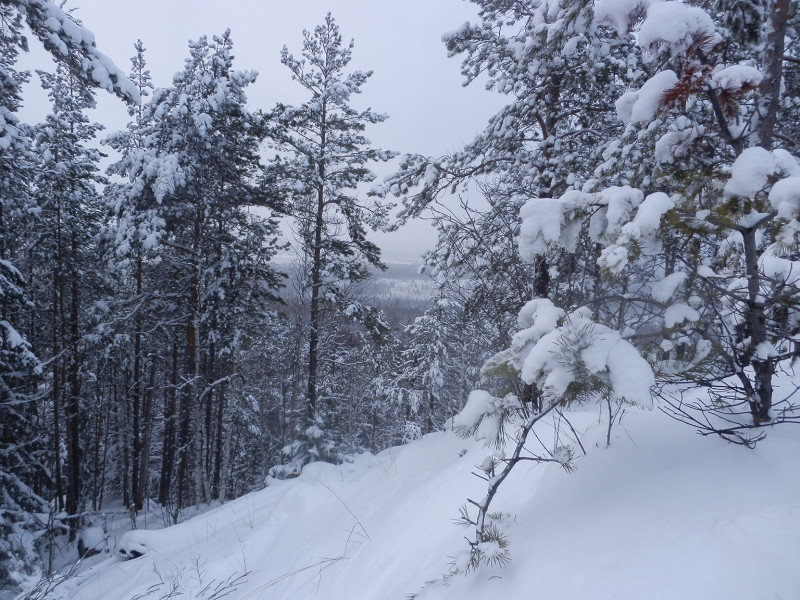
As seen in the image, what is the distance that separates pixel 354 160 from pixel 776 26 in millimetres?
9959

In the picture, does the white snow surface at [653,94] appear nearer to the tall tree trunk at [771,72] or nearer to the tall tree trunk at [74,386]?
the tall tree trunk at [771,72]

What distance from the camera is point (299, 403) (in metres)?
11.7

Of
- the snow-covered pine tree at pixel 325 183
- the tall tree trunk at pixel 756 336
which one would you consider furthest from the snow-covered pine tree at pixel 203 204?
the tall tree trunk at pixel 756 336

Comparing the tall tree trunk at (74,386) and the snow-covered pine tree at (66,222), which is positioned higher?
the snow-covered pine tree at (66,222)

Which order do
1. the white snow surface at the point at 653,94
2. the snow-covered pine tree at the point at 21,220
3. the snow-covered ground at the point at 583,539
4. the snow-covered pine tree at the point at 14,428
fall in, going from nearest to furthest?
the snow-covered ground at the point at 583,539, the white snow surface at the point at 653,94, the snow-covered pine tree at the point at 21,220, the snow-covered pine tree at the point at 14,428

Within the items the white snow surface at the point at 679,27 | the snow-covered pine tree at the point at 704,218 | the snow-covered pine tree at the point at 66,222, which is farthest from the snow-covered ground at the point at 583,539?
the snow-covered pine tree at the point at 66,222

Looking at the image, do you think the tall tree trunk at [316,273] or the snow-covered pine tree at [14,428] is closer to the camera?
the snow-covered pine tree at [14,428]

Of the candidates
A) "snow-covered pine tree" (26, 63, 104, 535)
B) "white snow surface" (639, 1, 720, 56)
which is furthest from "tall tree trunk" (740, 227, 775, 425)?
"snow-covered pine tree" (26, 63, 104, 535)

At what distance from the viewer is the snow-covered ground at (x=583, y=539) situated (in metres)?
1.71

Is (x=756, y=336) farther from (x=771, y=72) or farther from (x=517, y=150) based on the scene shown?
(x=517, y=150)

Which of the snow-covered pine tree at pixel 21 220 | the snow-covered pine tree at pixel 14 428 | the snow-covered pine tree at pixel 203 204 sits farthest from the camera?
the snow-covered pine tree at pixel 203 204

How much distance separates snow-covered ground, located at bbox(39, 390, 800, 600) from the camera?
1714mm

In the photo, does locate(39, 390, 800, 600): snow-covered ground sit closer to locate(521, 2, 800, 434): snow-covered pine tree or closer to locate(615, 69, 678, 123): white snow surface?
locate(521, 2, 800, 434): snow-covered pine tree

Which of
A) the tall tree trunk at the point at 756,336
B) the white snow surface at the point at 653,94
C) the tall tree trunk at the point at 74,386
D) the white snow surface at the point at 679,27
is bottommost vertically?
the tall tree trunk at the point at 74,386
